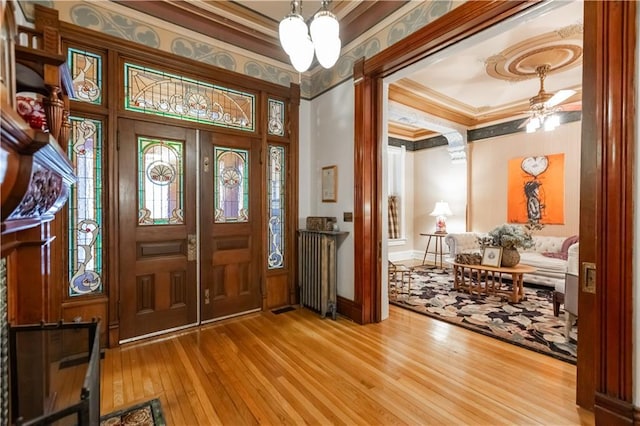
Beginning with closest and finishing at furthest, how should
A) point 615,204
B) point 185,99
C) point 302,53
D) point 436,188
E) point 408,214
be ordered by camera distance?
1. point 615,204
2. point 302,53
3. point 185,99
4. point 436,188
5. point 408,214

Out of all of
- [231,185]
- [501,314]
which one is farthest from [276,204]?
[501,314]

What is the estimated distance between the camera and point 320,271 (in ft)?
11.5

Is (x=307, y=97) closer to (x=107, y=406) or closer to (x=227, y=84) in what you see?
(x=227, y=84)

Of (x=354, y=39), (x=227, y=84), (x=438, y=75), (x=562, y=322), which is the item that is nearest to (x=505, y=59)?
(x=438, y=75)

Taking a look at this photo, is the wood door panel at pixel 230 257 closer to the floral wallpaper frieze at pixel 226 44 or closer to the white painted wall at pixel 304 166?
the white painted wall at pixel 304 166

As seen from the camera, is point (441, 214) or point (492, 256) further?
point (441, 214)

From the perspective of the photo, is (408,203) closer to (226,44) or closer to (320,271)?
(320,271)

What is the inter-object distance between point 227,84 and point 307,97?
3.50 feet

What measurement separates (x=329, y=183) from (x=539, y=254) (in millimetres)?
4212

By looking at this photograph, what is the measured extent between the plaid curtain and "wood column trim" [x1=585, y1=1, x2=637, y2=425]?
5381mm

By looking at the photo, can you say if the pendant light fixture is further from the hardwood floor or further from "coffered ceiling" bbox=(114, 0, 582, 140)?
the hardwood floor

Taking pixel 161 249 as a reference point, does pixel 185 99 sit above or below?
above

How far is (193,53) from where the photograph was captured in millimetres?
3195

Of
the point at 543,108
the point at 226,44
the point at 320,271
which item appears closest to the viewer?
the point at 226,44
